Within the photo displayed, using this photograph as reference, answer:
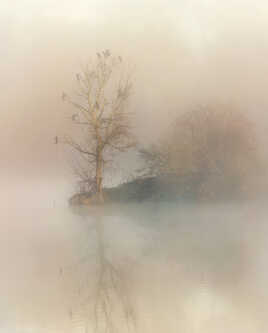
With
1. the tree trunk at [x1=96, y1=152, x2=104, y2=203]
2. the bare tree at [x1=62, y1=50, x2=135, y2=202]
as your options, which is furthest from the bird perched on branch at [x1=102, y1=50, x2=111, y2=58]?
the tree trunk at [x1=96, y1=152, x2=104, y2=203]

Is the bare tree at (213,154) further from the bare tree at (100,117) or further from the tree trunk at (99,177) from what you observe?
the tree trunk at (99,177)

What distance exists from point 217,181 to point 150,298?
227cm

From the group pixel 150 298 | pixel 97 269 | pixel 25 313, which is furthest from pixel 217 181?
pixel 25 313

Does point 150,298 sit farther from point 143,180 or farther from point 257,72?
point 257,72

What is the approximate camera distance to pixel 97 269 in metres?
2.58

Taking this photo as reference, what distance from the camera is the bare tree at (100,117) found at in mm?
4430

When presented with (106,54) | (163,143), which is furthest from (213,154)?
(106,54)

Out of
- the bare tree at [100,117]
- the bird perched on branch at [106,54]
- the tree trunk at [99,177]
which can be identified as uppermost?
the bird perched on branch at [106,54]

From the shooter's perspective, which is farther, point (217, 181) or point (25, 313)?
point (217, 181)

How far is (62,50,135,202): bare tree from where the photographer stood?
4.43 metres

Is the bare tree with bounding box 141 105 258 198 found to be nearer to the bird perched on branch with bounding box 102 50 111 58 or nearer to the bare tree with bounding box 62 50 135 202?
the bare tree with bounding box 62 50 135 202

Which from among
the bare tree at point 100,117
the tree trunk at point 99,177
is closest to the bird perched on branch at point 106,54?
the bare tree at point 100,117

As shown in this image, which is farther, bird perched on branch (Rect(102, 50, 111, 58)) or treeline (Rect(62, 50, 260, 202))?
bird perched on branch (Rect(102, 50, 111, 58))

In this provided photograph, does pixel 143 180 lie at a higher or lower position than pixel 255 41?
lower
